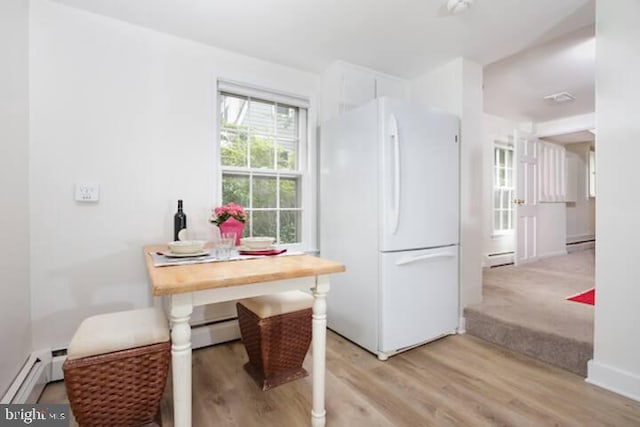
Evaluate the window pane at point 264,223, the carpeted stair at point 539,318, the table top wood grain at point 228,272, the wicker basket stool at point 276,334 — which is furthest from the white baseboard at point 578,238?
the table top wood grain at point 228,272

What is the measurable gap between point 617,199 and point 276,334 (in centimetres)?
209

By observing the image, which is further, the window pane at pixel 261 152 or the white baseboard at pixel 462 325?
the window pane at pixel 261 152

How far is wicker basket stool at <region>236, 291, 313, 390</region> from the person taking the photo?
5.64 feet

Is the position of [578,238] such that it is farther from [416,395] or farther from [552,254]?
[416,395]

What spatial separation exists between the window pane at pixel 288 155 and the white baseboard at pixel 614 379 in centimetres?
256

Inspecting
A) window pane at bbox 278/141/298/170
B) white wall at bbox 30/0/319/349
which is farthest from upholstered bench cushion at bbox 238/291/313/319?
window pane at bbox 278/141/298/170

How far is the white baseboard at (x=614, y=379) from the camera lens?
5.31ft

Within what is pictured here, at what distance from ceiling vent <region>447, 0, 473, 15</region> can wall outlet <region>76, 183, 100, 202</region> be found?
99.8 inches

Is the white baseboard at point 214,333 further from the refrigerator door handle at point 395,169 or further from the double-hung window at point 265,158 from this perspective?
the refrigerator door handle at point 395,169

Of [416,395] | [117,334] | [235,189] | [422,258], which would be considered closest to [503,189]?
[422,258]

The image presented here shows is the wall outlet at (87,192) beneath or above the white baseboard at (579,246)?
above

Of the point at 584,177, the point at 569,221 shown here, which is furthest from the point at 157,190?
the point at 584,177

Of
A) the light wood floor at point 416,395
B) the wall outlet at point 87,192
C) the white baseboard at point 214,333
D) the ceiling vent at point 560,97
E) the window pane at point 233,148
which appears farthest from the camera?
the ceiling vent at point 560,97

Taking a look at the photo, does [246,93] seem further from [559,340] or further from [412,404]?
[559,340]
